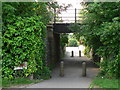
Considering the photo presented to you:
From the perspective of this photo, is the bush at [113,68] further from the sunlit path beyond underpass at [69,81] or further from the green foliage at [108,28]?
the sunlit path beyond underpass at [69,81]

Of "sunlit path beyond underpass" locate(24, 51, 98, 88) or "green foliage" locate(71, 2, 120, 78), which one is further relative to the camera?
"sunlit path beyond underpass" locate(24, 51, 98, 88)

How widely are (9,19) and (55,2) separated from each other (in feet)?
15.1

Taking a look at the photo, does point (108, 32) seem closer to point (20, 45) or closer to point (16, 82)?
point (20, 45)

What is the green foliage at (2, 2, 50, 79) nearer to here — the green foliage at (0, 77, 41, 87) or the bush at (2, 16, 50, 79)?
the bush at (2, 16, 50, 79)

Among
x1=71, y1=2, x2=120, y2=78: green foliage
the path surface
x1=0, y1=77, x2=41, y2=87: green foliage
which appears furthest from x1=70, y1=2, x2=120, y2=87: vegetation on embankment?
x1=0, y1=77, x2=41, y2=87: green foliage

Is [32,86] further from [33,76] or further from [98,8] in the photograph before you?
[98,8]

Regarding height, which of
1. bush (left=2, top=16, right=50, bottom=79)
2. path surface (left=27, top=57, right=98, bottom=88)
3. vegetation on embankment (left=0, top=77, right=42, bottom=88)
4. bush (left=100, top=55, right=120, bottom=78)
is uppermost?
bush (left=2, top=16, right=50, bottom=79)

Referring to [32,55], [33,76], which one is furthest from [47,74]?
[32,55]

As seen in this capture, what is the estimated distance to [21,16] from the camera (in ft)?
30.8

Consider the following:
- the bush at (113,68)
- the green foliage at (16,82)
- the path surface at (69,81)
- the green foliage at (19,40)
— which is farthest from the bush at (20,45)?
the bush at (113,68)

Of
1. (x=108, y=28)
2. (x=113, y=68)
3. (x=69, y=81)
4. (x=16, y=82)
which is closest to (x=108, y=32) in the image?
(x=108, y=28)

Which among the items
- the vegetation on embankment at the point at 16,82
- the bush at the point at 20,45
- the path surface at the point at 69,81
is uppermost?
the bush at the point at 20,45

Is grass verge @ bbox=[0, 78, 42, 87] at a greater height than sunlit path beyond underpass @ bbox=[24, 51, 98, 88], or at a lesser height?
greater

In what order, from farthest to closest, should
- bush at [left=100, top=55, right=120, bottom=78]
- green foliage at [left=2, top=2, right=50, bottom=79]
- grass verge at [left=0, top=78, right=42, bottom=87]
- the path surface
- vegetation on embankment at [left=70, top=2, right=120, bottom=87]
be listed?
green foliage at [left=2, top=2, right=50, bottom=79] < the path surface < grass verge at [left=0, top=78, right=42, bottom=87] < bush at [left=100, top=55, right=120, bottom=78] < vegetation on embankment at [left=70, top=2, right=120, bottom=87]
